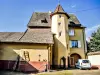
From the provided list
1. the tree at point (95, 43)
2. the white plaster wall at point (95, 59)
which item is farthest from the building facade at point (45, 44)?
the tree at point (95, 43)

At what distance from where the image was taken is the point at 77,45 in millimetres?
32906

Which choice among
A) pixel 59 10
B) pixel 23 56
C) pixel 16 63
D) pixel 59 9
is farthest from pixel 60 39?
pixel 16 63

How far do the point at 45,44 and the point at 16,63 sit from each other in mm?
4936

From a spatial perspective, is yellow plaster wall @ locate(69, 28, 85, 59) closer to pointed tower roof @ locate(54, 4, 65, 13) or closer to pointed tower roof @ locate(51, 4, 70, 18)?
pointed tower roof @ locate(51, 4, 70, 18)

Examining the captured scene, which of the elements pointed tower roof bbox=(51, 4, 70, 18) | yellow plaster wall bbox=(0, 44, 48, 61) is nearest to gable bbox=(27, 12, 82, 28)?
pointed tower roof bbox=(51, 4, 70, 18)

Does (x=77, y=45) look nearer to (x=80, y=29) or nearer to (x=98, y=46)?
(x=80, y=29)

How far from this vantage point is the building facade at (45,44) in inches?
870

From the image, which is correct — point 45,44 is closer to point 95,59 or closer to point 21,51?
point 21,51

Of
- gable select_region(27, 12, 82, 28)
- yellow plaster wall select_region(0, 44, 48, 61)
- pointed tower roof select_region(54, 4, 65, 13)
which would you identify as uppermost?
pointed tower roof select_region(54, 4, 65, 13)

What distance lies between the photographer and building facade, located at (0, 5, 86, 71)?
72.5ft

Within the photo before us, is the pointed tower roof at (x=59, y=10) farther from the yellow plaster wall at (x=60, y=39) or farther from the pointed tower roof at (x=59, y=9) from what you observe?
the yellow plaster wall at (x=60, y=39)

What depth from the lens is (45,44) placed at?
22.4 metres

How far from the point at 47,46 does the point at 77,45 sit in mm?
12091

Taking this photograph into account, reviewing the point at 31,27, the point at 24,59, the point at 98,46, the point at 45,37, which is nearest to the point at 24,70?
the point at 24,59
